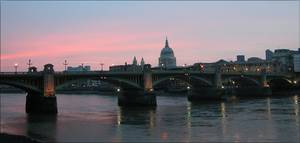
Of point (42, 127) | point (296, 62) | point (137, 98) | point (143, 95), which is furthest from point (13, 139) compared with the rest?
point (296, 62)

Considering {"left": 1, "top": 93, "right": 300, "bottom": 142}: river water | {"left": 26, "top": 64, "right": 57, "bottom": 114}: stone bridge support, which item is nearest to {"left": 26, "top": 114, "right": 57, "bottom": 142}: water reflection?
{"left": 1, "top": 93, "right": 300, "bottom": 142}: river water

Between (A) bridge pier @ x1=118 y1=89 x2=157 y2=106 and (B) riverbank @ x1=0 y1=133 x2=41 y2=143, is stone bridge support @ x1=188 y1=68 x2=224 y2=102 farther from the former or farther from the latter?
(B) riverbank @ x1=0 y1=133 x2=41 y2=143

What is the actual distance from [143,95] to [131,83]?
313cm

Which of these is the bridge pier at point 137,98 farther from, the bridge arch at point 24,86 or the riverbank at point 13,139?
the riverbank at point 13,139

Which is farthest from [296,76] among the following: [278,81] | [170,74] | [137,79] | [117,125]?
[117,125]

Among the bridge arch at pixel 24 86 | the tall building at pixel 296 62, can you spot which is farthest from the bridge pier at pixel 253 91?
the tall building at pixel 296 62

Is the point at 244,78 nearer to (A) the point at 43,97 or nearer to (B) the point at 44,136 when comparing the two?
(A) the point at 43,97

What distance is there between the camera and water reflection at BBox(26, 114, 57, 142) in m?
40.5

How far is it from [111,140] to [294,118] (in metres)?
23.1

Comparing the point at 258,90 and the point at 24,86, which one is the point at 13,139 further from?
the point at 258,90

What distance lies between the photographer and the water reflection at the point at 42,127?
40531 millimetres

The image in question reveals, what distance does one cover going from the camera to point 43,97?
62500 mm

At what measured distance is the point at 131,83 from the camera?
7638cm

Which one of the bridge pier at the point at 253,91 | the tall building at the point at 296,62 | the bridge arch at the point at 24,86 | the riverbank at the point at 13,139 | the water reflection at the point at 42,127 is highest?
the tall building at the point at 296,62
